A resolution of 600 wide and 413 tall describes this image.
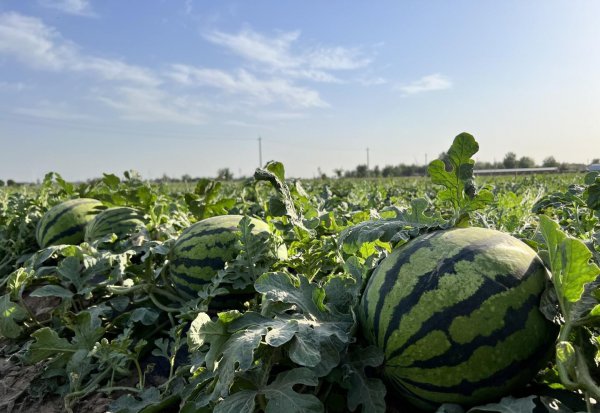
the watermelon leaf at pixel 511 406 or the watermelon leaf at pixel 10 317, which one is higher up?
the watermelon leaf at pixel 511 406

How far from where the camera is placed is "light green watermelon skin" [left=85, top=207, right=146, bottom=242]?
395cm

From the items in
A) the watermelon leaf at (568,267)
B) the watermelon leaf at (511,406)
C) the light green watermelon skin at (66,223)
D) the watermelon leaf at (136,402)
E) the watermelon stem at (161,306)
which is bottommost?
the watermelon leaf at (136,402)

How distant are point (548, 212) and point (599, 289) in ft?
8.78

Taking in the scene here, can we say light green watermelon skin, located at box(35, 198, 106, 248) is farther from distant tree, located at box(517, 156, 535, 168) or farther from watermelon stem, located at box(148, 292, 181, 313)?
distant tree, located at box(517, 156, 535, 168)

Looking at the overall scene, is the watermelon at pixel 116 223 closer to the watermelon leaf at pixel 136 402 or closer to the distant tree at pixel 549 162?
the watermelon leaf at pixel 136 402

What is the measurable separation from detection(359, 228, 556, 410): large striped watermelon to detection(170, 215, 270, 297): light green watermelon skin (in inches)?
49.3

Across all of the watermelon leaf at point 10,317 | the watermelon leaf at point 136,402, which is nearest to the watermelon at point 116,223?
the watermelon leaf at point 10,317

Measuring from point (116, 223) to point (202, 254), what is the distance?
1.61 meters

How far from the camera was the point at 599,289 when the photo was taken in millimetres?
1307

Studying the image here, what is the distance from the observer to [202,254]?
106 inches

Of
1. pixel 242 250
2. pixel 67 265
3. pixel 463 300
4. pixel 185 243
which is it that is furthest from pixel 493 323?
pixel 67 265

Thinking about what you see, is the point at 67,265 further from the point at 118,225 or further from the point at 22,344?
the point at 118,225

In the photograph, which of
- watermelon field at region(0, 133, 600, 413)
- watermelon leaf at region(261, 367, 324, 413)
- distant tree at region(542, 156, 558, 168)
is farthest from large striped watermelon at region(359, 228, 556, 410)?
distant tree at region(542, 156, 558, 168)

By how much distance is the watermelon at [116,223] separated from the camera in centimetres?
395
